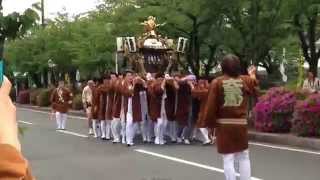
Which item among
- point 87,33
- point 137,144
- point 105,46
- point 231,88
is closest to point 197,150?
point 137,144

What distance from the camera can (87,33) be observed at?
3709 cm

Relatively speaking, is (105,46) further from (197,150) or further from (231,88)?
(231,88)

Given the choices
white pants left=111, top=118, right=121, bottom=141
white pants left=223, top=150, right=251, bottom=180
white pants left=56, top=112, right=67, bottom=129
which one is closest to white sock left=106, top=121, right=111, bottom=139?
white pants left=111, top=118, right=121, bottom=141

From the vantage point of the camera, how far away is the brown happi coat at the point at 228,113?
7.76m

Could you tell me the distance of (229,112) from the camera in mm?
7816

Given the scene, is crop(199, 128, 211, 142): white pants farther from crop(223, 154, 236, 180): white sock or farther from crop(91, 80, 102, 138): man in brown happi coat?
crop(223, 154, 236, 180): white sock

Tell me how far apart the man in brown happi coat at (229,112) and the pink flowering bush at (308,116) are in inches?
308

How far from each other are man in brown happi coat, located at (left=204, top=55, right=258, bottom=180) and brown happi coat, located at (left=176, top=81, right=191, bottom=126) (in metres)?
8.81

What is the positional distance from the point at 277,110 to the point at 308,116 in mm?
1469

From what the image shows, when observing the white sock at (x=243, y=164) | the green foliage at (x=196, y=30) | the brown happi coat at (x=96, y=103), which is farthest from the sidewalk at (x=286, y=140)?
the white sock at (x=243, y=164)

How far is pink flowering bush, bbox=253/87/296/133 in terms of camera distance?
16.9m

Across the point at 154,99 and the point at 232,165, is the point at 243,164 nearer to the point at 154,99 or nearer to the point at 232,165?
the point at 232,165

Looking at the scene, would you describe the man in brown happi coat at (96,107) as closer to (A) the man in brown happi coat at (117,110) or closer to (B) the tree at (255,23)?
(A) the man in brown happi coat at (117,110)

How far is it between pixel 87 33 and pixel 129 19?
33.3 feet
